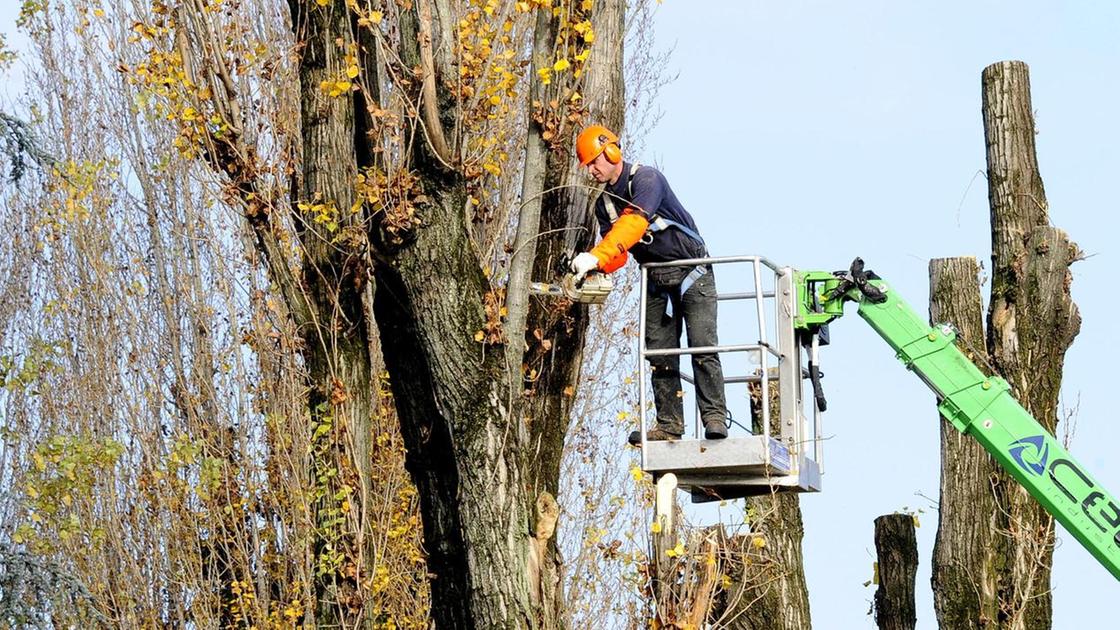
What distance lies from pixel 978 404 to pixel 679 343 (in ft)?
6.02

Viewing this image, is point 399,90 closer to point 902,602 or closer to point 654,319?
point 654,319

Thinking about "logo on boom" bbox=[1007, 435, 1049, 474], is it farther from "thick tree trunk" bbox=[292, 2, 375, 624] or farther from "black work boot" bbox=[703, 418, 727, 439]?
"thick tree trunk" bbox=[292, 2, 375, 624]

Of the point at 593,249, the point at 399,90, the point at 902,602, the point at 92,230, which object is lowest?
the point at 902,602

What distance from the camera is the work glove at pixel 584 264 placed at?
8.50m

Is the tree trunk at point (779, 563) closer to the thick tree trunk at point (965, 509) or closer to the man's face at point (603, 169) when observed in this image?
the thick tree trunk at point (965, 509)

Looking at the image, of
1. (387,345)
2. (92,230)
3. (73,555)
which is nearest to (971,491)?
(387,345)

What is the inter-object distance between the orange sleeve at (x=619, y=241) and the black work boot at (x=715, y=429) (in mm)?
1058


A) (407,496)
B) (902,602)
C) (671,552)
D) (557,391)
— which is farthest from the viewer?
(407,496)

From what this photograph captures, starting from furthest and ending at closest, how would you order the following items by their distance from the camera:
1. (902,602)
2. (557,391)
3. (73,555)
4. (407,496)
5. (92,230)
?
(92,230)
(73,555)
(407,496)
(902,602)
(557,391)

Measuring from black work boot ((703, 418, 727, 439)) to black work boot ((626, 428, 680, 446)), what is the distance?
181 mm

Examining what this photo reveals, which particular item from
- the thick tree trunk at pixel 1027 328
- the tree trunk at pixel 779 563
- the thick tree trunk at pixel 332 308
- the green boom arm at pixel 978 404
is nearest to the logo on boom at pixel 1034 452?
the green boom arm at pixel 978 404

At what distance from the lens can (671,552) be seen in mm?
8367

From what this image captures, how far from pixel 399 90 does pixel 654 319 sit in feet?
6.50

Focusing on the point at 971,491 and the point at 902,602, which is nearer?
the point at 971,491
